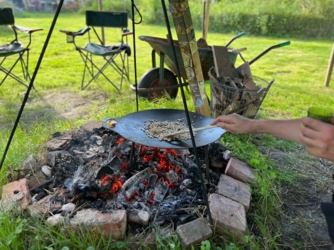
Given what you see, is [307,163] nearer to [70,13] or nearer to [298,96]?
[298,96]

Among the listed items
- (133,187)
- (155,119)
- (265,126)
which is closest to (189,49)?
(155,119)

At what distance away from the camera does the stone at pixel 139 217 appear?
1776 millimetres

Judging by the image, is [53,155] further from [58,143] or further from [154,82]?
[154,82]

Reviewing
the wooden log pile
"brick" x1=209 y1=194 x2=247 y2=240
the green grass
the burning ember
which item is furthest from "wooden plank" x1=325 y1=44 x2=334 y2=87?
"brick" x1=209 y1=194 x2=247 y2=240

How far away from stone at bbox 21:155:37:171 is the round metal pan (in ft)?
2.05

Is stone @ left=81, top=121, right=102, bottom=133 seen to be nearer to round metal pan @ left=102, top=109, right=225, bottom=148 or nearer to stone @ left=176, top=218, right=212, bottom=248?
round metal pan @ left=102, top=109, right=225, bottom=148

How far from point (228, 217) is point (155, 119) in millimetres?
932

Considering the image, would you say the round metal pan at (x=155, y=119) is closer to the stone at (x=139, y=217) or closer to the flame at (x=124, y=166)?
the flame at (x=124, y=166)

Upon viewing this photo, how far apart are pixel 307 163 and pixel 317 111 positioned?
1.80m

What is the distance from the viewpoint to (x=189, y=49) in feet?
10.4

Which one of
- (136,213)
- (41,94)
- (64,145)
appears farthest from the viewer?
(41,94)

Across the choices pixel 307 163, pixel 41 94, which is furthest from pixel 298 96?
pixel 41 94

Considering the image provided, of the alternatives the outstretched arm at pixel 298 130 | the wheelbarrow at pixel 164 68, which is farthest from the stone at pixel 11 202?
the wheelbarrow at pixel 164 68

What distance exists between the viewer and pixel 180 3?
283 cm
